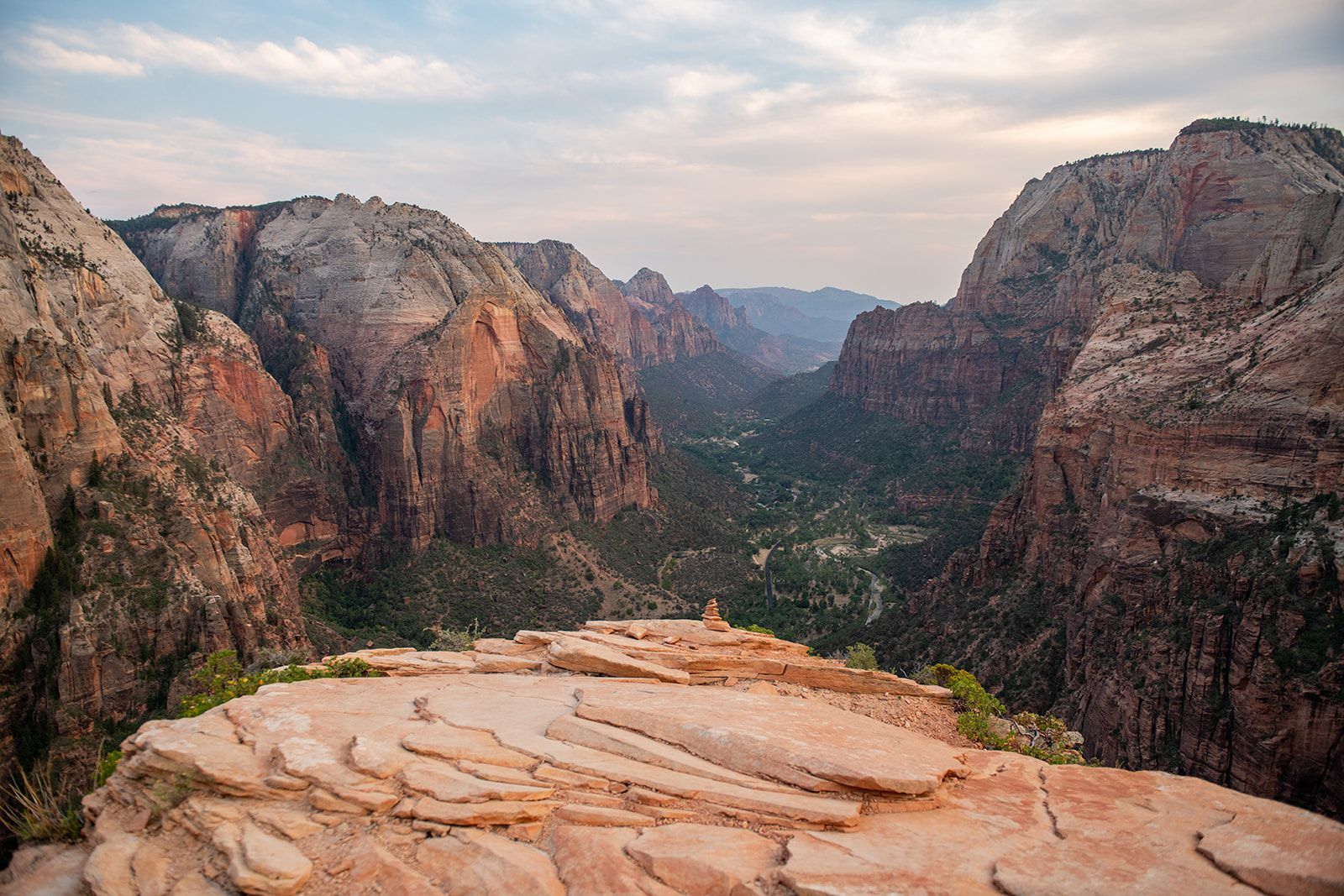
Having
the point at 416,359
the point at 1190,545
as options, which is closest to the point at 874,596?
the point at 1190,545

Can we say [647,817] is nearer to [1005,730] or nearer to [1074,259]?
[1005,730]

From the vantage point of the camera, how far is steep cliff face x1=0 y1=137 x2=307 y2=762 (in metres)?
30.3

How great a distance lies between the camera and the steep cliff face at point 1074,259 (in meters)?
72.8

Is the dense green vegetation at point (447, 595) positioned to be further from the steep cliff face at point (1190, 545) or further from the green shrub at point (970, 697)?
the green shrub at point (970, 697)

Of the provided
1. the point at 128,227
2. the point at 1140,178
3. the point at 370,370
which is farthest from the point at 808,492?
the point at 128,227

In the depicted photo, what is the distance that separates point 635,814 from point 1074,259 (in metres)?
127

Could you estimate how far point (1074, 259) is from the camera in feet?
376

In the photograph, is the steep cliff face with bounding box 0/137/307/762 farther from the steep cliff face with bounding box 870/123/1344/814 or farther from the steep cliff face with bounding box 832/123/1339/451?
the steep cliff face with bounding box 832/123/1339/451

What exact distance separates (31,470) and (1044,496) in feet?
191

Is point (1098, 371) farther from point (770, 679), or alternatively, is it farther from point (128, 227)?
point (128, 227)

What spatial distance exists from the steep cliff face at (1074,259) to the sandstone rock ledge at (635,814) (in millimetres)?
43777

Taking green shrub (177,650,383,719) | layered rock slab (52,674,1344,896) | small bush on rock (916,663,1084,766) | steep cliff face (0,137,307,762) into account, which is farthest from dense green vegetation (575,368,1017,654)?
layered rock slab (52,674,1344,896)

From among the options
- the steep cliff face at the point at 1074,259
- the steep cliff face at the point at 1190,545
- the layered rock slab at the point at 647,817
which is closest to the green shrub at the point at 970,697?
the layered rock slab at the point at 647,817

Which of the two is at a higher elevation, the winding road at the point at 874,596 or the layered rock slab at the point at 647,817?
the layered rock slab at the point at 647,817
